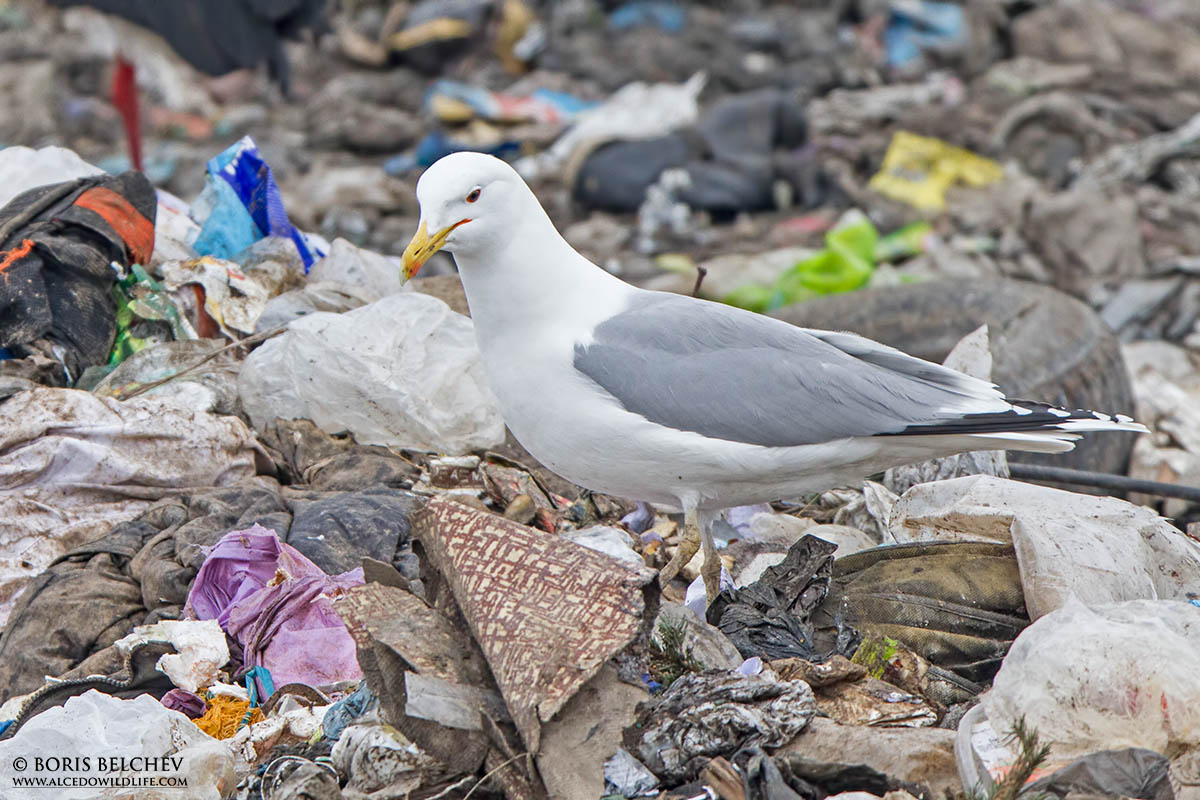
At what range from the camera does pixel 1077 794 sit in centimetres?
219

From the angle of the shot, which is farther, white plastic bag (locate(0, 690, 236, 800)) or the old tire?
the old tire

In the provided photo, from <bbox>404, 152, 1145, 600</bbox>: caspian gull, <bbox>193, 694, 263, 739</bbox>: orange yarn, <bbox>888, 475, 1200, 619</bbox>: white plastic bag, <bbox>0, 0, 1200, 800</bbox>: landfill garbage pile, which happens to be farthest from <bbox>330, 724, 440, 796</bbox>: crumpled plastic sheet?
<bbox>888, 475, 1200, 619</bbox>: white plastic bag

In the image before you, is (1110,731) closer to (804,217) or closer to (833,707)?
(833,707)

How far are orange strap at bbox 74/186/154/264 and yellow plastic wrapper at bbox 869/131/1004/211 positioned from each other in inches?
209

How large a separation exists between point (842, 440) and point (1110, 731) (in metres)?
0.86

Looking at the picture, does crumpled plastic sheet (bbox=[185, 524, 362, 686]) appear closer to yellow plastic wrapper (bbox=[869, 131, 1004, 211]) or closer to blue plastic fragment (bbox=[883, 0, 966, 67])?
yellow plastic wrapper (bbox=[869, 131, 1004, 211])

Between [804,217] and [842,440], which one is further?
[804,217]

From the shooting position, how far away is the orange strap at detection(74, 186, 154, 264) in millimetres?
4348

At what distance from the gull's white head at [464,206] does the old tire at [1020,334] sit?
265 centimetres

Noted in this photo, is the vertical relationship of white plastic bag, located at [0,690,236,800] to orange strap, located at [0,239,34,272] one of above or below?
below

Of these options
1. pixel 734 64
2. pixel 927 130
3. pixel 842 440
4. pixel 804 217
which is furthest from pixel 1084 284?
pixel 842 440

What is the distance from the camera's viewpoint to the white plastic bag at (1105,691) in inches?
90.6

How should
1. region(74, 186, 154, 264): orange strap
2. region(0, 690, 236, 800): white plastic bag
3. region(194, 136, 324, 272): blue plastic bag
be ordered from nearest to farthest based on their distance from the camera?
region(0, 690, 236, 800): white plastic bag, region(74, 186, 154, 264): orange strap, region(194, 136, 324, 272): blue plastic bag

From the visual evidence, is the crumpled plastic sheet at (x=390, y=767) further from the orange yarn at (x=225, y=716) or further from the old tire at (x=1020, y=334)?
the old tire at (x=1020, y=334)
